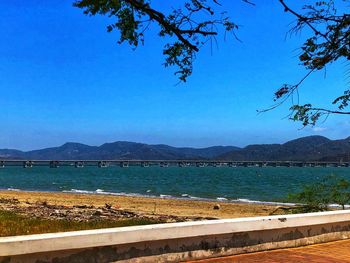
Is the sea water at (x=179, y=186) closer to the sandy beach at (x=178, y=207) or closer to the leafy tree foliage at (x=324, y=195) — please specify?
the sandy beach at (x=178, y=207)

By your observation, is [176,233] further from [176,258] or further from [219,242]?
[219,242]

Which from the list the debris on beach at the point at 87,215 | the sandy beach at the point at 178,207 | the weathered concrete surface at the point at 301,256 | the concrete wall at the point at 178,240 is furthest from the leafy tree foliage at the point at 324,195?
the sandy beach at the point at 178,207

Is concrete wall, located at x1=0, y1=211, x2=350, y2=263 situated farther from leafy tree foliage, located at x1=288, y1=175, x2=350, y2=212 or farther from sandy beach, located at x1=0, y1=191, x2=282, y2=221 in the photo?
sandy beach, located at x1=0, y1=191, x2=282, y2=221

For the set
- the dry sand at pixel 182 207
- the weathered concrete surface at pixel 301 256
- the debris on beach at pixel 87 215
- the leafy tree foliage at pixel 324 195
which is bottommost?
→ the dry sand at pixel 182 207

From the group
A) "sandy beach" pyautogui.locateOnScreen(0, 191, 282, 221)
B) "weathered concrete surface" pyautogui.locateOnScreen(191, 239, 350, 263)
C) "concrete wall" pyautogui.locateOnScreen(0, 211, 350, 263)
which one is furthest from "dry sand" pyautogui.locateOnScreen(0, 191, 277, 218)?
"weathered concrete surface" pyautogui.locateOnScreen(191, 239, 350, 263)

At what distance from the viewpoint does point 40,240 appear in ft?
16.1

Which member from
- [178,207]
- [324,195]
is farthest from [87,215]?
[178,207]

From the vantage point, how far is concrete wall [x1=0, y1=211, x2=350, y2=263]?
493 centimetres

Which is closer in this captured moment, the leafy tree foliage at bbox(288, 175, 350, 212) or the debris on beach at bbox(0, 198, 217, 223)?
the leafy tree foliage at bbox(288, 175, 350, 212)

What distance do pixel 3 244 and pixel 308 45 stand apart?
5.26 meters

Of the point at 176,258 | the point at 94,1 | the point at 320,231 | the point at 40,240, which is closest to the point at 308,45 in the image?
the point at 320,231

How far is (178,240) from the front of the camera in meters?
5.87

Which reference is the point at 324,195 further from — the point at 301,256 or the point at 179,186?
the point at 179,186

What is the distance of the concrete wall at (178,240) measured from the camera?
4.93m
